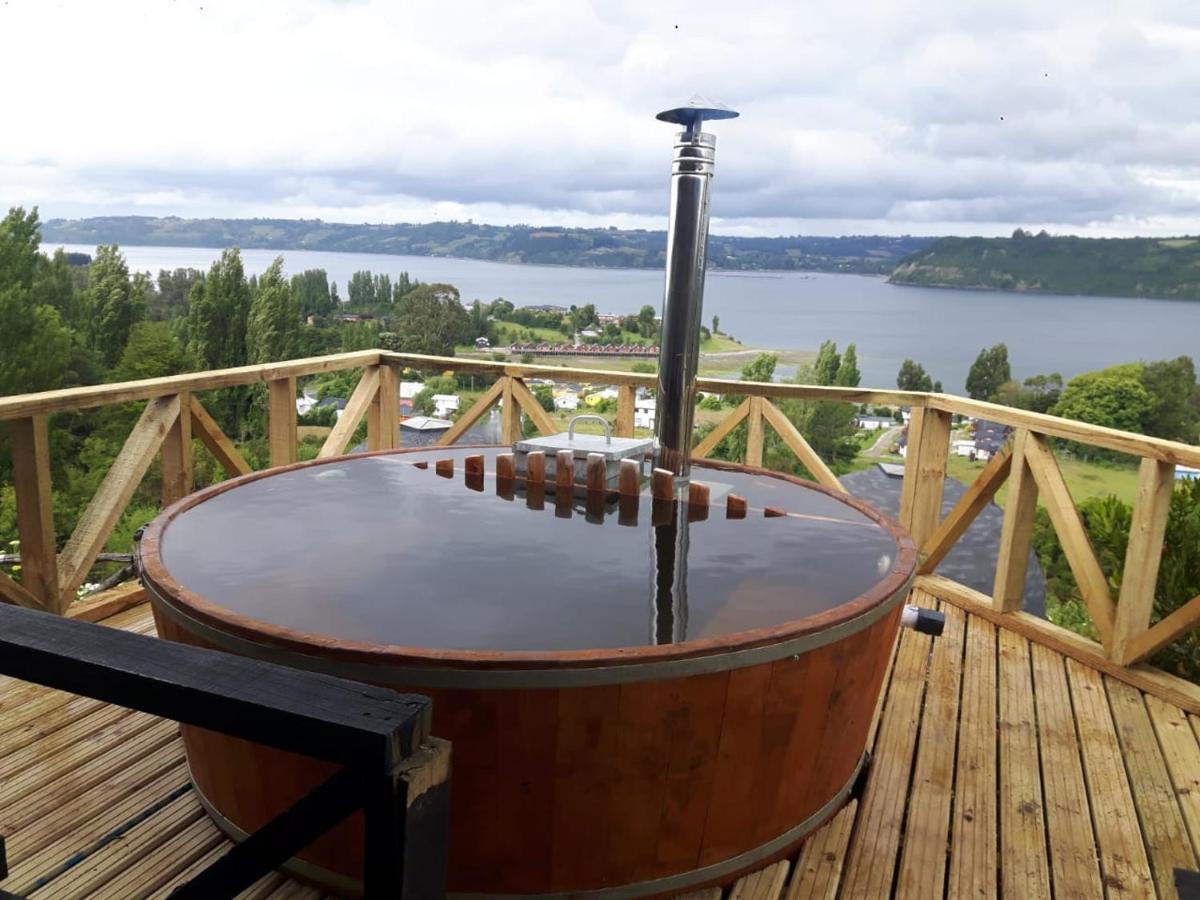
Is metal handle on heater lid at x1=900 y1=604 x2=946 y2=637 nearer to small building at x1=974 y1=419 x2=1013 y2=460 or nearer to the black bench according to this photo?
small building at x1=974 y1=419 x2=1013 y2=460

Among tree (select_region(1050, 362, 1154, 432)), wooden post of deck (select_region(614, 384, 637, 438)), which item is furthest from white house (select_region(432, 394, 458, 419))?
tree (select_region(1050, 362, 1154, 432))

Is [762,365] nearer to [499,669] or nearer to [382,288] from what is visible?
[382,288]

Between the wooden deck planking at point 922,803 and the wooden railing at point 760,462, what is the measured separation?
0.42m

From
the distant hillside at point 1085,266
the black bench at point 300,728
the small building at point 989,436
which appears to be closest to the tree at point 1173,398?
the distant hillside at point 1085,266

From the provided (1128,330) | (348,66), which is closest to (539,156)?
(348,66)

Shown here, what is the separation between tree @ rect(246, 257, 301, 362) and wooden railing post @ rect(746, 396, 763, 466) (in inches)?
999

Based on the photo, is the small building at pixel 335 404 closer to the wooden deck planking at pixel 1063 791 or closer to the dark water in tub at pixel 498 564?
the dark water in tub at pixel 498 564

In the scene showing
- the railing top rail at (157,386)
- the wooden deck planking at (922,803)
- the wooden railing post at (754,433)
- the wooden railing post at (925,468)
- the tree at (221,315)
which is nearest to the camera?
the wooden deck planking at (922,803)

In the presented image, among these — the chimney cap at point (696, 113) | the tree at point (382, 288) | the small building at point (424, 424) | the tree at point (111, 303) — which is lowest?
the tree at point (111, 303)

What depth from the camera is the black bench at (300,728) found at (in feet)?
3.35

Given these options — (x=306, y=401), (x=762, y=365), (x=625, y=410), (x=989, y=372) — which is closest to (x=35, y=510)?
(x=306, y=401)

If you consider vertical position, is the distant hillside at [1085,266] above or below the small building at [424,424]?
above

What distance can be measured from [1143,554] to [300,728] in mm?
3570

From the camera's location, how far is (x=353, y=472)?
11.3ft
